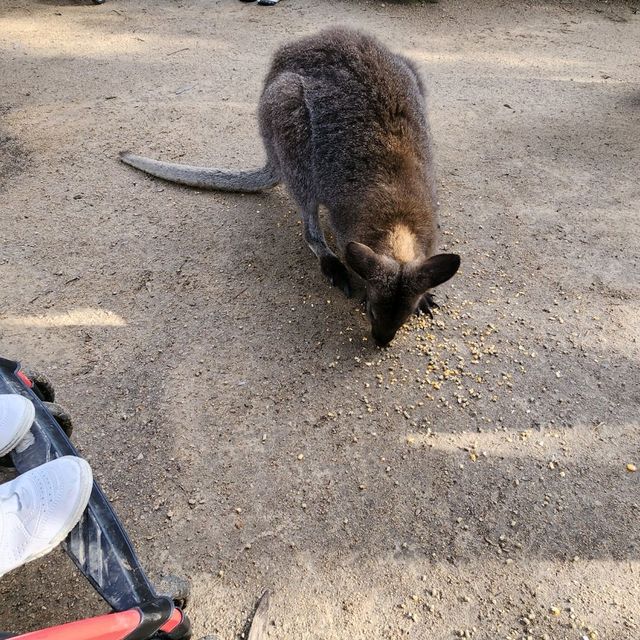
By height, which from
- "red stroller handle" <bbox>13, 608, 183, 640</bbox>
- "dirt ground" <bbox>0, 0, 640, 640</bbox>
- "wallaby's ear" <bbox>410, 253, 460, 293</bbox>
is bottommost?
"dirt ground" <bbox>0, 0, 640, 640</bbox>

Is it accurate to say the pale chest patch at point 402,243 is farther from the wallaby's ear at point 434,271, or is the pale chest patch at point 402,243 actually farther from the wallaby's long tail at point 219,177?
the wallaby's long tail at point 219,177

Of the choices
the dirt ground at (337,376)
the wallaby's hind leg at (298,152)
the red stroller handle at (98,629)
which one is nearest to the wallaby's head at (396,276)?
the dirt ground at (337,376)

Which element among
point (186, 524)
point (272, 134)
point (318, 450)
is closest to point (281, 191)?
point (272, 134)

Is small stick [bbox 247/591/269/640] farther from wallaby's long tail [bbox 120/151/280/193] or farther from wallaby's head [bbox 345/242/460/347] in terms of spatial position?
wallaby's long tail [bbox 120/151/280/193]

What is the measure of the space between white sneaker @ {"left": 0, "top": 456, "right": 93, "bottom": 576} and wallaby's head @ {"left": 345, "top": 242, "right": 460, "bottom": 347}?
1.56 meters

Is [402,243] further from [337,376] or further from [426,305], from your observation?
[337,376]

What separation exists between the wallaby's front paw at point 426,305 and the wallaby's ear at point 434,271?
508 millimetres

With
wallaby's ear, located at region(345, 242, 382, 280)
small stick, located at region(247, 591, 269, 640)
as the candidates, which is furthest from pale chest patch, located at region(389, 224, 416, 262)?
small stick, located at region(247, 591, 269, 640)

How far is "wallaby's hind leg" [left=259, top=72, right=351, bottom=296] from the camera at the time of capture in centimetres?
355

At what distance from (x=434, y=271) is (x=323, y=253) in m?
1.09

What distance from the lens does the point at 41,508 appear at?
1.84 m

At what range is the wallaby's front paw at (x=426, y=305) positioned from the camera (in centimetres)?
328

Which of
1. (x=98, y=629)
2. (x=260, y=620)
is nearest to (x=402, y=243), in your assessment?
(x=260, y=620)

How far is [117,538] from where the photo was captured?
6.00ft
